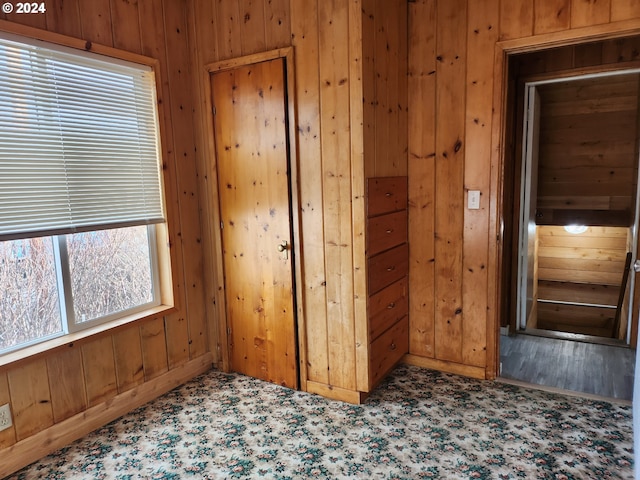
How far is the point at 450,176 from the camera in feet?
9.77

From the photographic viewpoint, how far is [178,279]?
3033 mm

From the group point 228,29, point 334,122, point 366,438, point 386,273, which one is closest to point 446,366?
point 386,273

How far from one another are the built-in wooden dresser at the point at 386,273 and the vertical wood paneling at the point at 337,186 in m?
0.13

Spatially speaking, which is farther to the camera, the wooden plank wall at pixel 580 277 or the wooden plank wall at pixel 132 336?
A: the wooden plank wall at pixel 580 277

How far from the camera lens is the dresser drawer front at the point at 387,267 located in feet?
8.89

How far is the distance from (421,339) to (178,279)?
1783 millimetres

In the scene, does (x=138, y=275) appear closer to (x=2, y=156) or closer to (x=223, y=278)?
(x=223, y=278)

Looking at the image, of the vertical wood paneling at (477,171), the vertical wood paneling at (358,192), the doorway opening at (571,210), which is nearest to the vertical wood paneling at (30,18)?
the vertical wood paneling at (358,192)

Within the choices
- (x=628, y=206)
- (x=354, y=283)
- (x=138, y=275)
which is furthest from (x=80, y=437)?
(x=628, y=206)

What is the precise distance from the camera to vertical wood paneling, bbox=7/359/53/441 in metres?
2.18

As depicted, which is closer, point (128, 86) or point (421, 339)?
point (128, 86)

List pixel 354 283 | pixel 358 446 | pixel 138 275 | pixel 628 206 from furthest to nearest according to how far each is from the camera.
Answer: pixel 628 206 < pixel 138 275 < pixel 354 283 < pixel 358 446

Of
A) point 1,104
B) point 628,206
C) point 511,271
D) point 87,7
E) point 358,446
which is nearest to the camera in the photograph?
point 1,104

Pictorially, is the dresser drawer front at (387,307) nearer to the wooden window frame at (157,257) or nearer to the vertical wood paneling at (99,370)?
the wooden window frame at (157,257)
